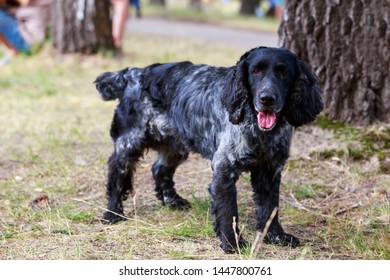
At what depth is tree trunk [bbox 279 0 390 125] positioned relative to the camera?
7.01 m

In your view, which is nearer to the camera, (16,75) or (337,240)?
(337,240)

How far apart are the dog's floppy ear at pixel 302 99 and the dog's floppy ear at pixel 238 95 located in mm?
307

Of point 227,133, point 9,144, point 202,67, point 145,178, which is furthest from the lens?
point 9,144

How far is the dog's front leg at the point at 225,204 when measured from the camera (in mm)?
5305

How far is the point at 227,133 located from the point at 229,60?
910 centimetres

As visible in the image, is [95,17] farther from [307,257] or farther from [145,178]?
[307,257]

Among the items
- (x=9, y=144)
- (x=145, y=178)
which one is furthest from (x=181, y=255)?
(x=9, y=144)

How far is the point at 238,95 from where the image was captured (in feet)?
17.1

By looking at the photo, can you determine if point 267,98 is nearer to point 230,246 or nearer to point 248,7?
point 230,246

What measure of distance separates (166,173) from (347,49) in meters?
2.06

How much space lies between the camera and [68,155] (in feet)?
25.7

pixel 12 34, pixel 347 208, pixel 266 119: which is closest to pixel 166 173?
pixel 347 208

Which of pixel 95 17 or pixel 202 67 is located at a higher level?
pixel 202 67
